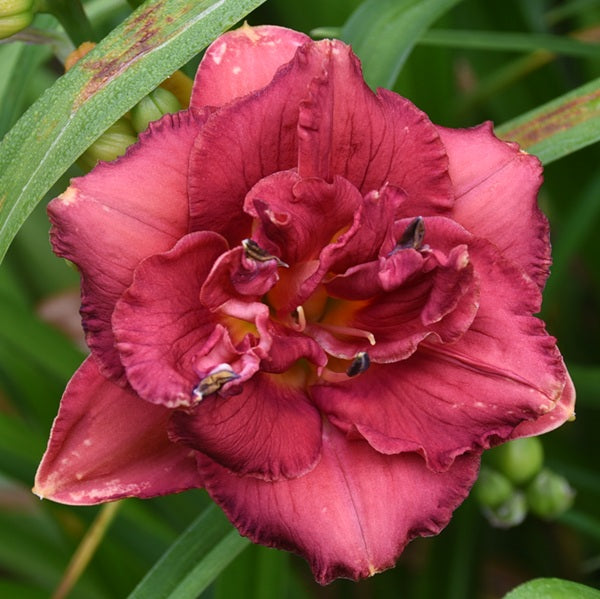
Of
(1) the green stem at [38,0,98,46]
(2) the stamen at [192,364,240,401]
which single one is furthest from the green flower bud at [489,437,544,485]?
(1) the green stem at [38,0,98,46]

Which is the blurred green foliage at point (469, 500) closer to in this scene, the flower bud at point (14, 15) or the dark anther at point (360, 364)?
the flower bud at point (14, 15)

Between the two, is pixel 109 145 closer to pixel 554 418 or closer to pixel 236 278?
pixel 236 278

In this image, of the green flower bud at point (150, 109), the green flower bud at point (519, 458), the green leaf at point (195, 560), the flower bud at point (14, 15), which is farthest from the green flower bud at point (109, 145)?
the green flower bud at point (519, 458)

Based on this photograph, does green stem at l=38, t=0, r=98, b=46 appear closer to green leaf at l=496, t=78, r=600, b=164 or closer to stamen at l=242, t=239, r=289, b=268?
stamen at l=242, t=239, r=289, b=268

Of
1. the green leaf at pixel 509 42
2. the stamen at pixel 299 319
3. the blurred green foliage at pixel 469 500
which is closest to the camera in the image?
the stamen at pixel 299 319

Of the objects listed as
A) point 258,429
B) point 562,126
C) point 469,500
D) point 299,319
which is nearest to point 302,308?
point 299,319

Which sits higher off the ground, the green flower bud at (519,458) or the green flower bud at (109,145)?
the green flower bud at (109,145)
